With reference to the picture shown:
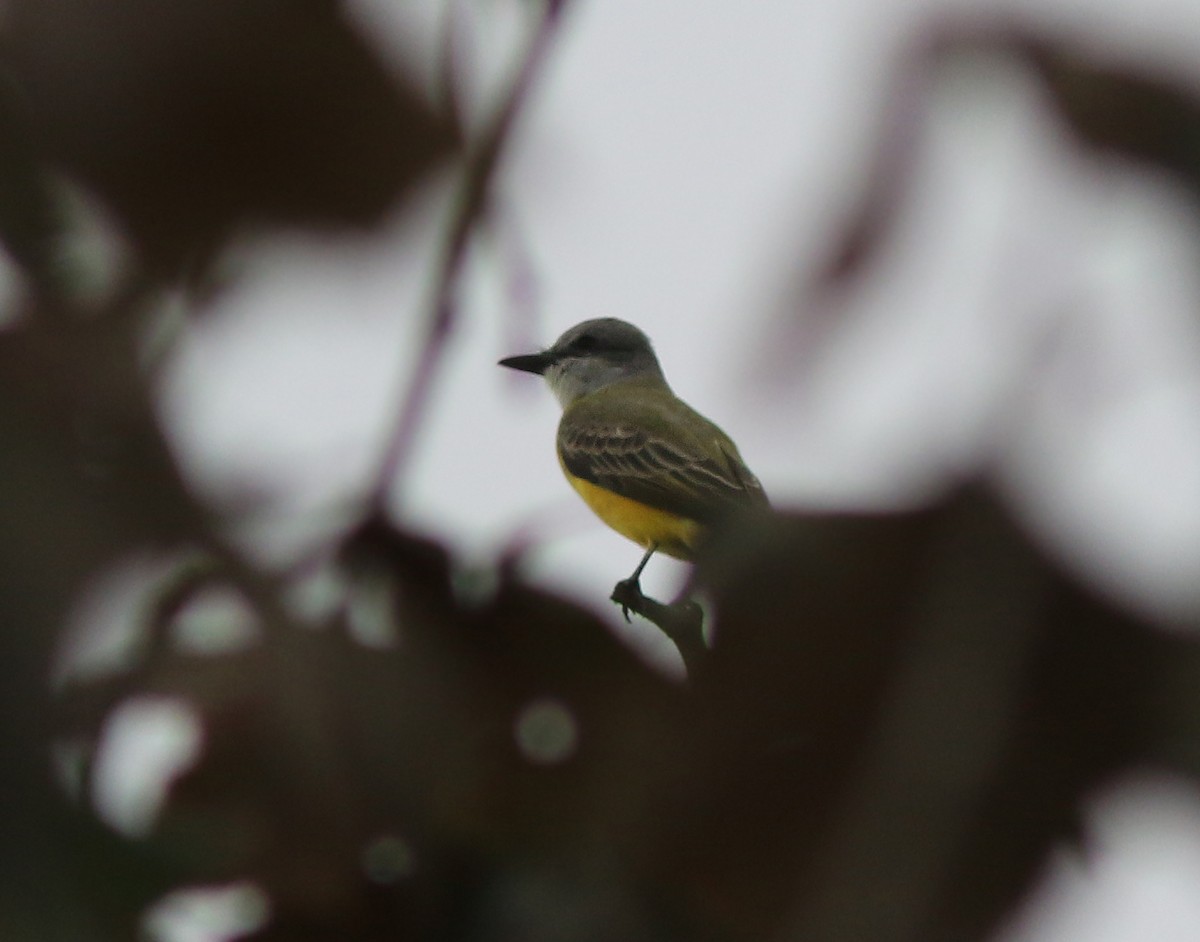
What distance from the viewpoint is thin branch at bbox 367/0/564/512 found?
0.60 metres

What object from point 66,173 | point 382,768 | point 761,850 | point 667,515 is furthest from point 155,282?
point 667,515

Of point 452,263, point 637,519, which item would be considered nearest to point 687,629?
point 452,263

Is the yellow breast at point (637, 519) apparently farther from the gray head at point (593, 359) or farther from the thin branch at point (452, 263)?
the thin branch at point (452, 263)

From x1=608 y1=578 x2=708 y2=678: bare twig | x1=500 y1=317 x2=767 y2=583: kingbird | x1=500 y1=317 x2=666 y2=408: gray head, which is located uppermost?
x1=608 y1=578 x2=708 y2=678: bare twig

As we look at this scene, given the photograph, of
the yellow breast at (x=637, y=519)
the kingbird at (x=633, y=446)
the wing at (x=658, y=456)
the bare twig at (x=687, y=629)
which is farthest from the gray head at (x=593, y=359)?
the bare twig at (x=687, y=629)

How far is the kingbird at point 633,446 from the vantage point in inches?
149

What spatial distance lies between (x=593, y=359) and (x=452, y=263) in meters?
5.49

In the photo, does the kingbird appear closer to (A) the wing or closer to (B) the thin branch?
(A) the wing

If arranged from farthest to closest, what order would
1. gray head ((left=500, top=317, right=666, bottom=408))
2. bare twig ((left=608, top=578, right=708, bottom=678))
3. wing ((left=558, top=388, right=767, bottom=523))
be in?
gray head ((left=500, top=317, right=666, bottom=408))
wing ((left=558, top=388, right=767, bottom=523))
bare twig ((left=608, top=578, right=708, bottom=678))

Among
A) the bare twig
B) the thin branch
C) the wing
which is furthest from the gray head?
the thin branch

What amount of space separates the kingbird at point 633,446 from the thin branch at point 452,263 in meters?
2.05

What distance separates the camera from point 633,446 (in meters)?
4.63

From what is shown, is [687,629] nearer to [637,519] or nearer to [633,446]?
[637,519]

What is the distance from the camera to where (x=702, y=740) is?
51cm
